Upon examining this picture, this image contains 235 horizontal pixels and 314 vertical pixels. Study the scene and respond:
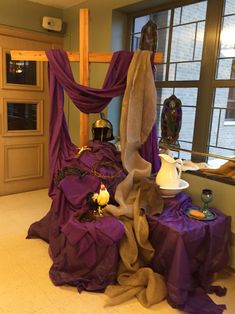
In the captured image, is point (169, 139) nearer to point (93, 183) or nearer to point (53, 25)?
point (93, 183)

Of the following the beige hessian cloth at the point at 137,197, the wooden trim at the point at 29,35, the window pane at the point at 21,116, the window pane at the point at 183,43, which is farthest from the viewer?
the window pane at the point at 21,116

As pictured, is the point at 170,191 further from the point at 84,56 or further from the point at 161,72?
the point at 161,72

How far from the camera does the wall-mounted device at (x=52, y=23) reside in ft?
11.5

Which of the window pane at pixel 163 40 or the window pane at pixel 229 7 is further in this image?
the window pane at pixel 163 40

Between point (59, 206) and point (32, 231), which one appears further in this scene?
point (32, 231)

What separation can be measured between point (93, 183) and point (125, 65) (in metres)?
0.97

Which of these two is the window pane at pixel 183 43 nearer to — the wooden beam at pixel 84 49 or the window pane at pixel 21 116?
the wooden beam at pixel 84 49

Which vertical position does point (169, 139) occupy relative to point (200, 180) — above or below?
above


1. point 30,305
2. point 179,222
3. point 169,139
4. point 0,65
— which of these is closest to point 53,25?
point 0,65

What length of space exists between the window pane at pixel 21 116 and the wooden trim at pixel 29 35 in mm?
804

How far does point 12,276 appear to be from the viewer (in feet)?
6.73

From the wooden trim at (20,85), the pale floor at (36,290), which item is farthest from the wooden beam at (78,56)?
the pale floor at (36,290)

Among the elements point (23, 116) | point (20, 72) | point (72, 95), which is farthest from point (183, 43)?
point (23, 116)

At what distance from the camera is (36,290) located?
1.92 m
